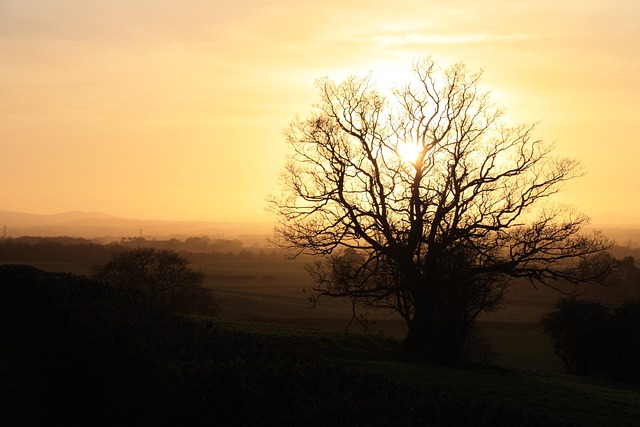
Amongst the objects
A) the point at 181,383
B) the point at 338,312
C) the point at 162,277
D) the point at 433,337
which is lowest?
the point at 338,312

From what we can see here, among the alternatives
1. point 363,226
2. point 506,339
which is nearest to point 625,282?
point 506,339

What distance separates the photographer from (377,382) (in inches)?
363

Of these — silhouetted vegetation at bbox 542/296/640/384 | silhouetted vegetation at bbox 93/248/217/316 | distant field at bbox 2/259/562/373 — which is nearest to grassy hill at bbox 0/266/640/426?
distant field at bbox 2/259/562/373

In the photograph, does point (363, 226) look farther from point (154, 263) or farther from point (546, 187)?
point (154, 263)

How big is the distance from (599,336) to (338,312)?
1471 inches

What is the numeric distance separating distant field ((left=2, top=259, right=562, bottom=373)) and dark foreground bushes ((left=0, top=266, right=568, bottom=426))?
26654 millimetres

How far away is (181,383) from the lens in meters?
9.04

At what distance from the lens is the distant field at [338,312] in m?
61.8

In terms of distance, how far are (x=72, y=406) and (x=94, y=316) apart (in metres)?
2.77

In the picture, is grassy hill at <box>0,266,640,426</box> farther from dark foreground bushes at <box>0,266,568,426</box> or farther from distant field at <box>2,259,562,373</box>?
distant field at <box>2,259,562,373</box>

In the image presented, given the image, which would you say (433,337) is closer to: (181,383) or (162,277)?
(181,383)

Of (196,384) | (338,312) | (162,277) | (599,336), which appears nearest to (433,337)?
(599,336)

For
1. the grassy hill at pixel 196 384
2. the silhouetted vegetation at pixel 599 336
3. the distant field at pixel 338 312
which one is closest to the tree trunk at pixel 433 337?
the grassy hill at pixel 196 384

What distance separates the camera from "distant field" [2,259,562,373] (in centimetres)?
6175
